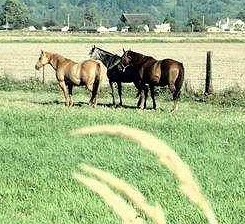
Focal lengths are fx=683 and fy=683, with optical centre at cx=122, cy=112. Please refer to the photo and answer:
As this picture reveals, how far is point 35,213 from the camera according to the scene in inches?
295

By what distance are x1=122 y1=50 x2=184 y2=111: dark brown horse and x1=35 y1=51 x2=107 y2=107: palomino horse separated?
955mm

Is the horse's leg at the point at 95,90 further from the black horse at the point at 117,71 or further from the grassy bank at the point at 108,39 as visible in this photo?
the grassy bank at the point at 108,39

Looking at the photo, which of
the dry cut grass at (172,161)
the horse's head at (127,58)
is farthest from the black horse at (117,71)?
the dry cut grass at (172,161)

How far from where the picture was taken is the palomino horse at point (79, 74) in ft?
61.2

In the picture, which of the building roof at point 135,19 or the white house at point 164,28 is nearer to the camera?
the white house at point 164,28

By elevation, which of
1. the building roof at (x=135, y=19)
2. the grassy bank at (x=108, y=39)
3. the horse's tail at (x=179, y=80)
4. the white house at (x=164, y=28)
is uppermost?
the horse's tail at (x=179, y=80)

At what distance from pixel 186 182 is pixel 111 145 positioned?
32.7 ft

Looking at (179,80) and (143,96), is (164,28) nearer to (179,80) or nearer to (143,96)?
(143,96)

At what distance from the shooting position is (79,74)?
1892cm

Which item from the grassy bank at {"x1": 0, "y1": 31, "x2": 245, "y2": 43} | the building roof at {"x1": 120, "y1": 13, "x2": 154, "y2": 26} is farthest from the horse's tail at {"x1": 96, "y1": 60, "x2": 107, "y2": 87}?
the building roof at {"x1": 120, "y1": 13, "x2": 154, "y2": 26}

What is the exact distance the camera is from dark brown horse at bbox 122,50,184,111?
1838cm

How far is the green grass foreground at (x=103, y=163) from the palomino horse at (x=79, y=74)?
8.33 feet

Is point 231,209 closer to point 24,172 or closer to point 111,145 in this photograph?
point 24,172

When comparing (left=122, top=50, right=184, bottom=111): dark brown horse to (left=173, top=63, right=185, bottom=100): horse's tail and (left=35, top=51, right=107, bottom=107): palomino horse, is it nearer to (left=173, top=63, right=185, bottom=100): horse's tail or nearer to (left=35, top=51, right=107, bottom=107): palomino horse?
(left=173, top=63, right=185, bottom=100): horse's tail
